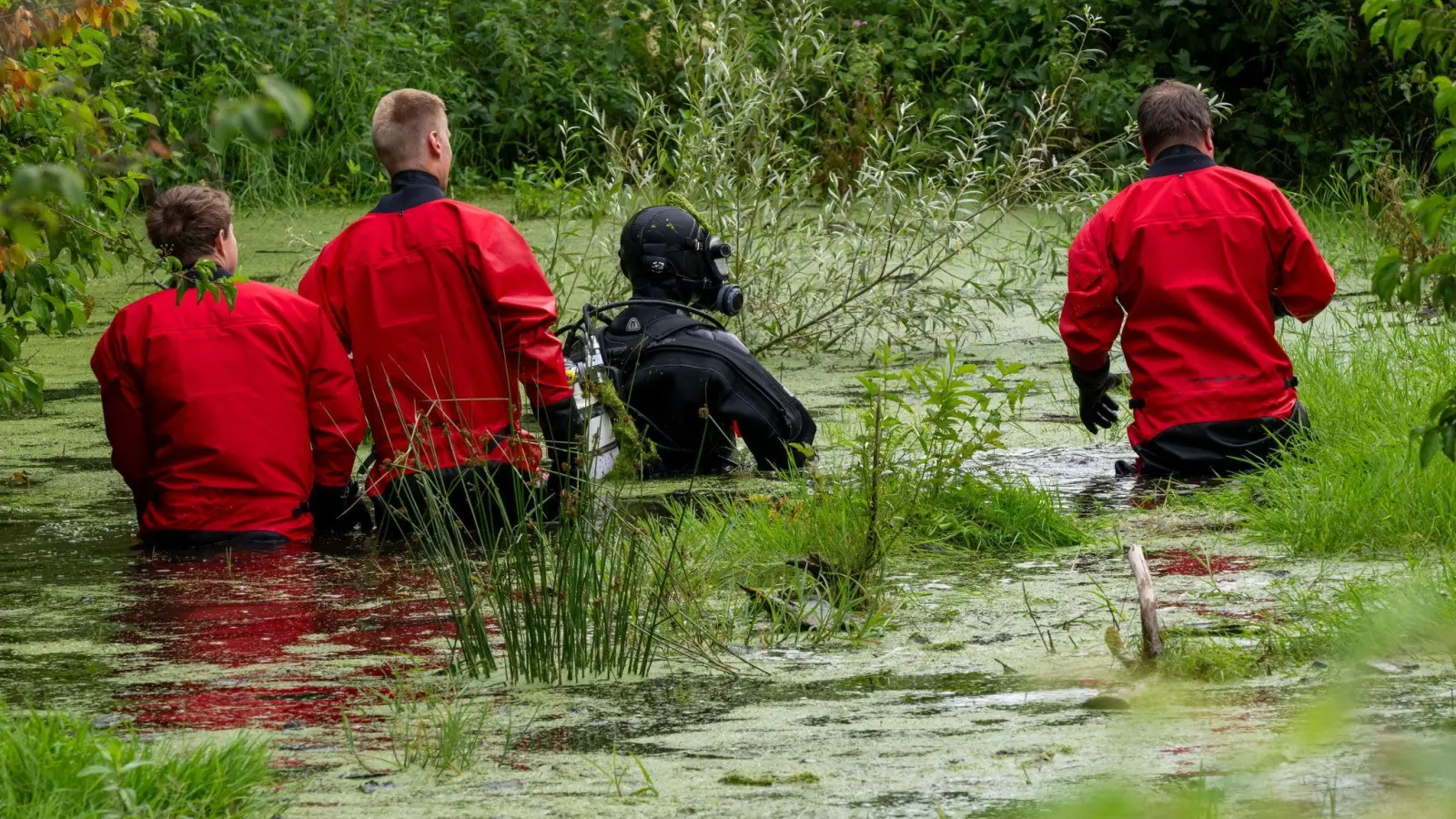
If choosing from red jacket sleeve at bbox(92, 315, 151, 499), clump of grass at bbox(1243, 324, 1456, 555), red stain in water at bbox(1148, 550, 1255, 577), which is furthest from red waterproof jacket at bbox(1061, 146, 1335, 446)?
red jacket sleeve at bbox(92, 315, 151, 499)

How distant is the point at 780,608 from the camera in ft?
11.7

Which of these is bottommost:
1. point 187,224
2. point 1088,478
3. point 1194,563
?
point 1088,478

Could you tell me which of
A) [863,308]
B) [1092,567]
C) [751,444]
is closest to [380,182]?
[863,308]

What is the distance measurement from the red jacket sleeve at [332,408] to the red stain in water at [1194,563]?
77.3 inches

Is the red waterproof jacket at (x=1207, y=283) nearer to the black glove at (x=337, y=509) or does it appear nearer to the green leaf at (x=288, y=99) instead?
the black glove at (x=337, y=509)

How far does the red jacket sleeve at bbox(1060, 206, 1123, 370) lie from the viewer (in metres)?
5.00

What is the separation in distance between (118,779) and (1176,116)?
3545 millimetres

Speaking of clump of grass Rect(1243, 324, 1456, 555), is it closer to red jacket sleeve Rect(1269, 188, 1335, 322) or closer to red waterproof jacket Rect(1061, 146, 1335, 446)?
red waterproof jacket Rect(1061, 146, 1335, 446)

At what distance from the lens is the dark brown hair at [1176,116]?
5004mm

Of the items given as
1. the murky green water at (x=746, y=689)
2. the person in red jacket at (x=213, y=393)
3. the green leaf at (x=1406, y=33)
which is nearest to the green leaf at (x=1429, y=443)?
the murky green water at (x=746, y=689)

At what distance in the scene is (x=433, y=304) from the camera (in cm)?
458

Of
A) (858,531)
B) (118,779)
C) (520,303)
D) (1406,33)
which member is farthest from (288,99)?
(520,303)

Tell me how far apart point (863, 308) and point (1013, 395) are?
2.91 meters

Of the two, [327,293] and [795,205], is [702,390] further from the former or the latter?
[795,205]
